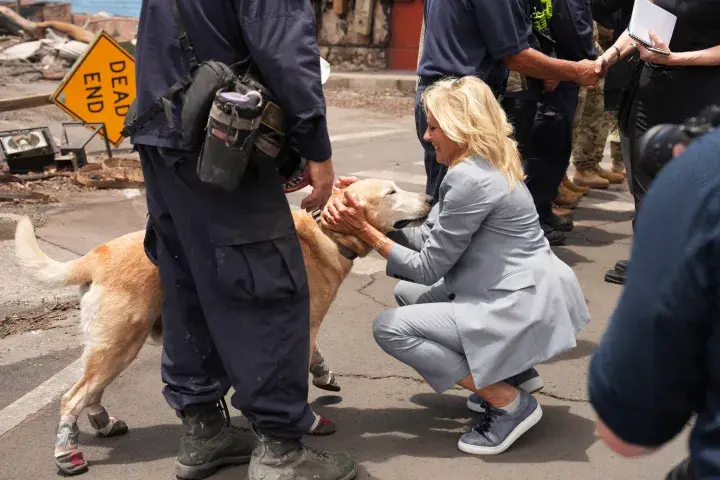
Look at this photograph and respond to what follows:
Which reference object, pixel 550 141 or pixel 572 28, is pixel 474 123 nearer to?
pixel 572 28

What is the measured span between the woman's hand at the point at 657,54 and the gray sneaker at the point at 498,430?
212cm

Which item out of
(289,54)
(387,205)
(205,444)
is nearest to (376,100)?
(387,205)

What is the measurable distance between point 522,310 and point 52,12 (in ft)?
74.3

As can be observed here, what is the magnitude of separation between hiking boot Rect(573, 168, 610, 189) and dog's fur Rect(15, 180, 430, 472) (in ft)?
16.3

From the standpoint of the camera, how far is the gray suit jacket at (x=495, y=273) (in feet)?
10.4

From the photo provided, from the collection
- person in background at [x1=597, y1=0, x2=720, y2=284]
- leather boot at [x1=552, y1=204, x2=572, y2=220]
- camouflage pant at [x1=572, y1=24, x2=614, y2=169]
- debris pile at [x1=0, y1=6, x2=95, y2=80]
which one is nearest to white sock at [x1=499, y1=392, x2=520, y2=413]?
person in background at [x1=597, y1=0, x2=720, y2=284]

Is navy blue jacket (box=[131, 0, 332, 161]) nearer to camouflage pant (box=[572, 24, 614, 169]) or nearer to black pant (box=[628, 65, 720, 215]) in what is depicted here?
black pant (box=[628, 65, 720, 215])

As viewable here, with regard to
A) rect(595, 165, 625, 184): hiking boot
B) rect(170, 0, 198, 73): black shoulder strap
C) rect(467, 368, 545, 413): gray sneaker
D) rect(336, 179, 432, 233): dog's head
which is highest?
rect(170, 0, 198, 73): black shoulder strap

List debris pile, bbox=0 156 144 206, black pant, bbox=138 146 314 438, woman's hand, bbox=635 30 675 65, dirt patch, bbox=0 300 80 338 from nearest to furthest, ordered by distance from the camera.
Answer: black pant, bbox=138 146 314 438, woman's hand, bbox=635 30 675 65, dirt patch, bbox=0 300 80 338, debris pile, bbox=0 156 144 206

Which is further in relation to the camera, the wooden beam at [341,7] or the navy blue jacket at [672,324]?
the wooden beam at [341,7]

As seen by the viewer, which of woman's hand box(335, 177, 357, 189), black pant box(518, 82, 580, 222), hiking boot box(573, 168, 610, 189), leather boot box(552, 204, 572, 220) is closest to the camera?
woman's hand box(335, 177, 357, 189)

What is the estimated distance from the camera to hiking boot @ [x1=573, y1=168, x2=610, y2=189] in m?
8.02

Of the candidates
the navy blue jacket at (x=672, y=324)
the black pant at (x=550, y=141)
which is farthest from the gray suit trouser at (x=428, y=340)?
the black pant at (x=550, y=141)

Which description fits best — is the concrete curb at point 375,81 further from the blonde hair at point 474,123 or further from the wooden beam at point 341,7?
the blonde hair at point 474,123
